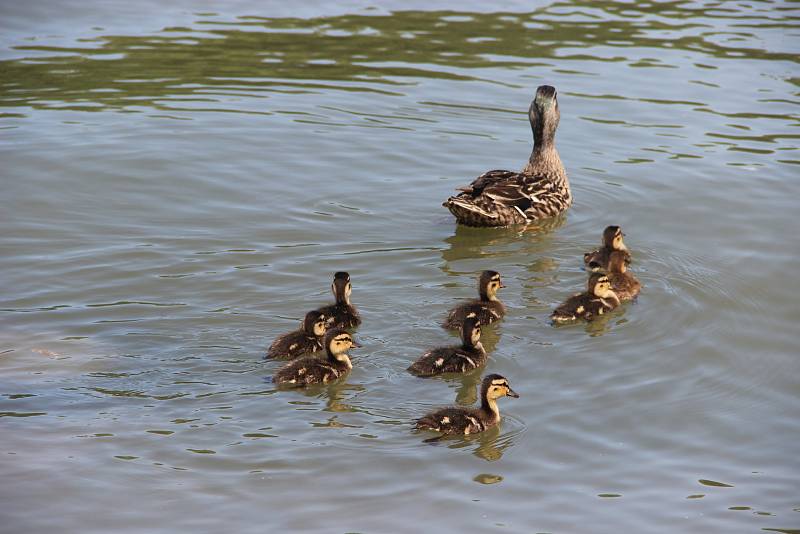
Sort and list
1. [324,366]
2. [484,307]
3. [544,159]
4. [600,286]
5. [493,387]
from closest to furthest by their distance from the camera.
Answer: [493,387] < [324,366] < [484,307] < [600,286] < [544,159]

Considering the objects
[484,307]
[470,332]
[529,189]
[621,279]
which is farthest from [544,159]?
[470,332]

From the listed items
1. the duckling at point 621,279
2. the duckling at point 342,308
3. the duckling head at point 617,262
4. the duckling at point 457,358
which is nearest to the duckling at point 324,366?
the duckling at point 457,358

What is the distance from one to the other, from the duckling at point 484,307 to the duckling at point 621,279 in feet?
2.89

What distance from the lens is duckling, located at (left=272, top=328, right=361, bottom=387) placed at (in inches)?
310

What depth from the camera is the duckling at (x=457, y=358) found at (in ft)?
26.8

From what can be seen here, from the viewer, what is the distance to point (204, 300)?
364 inches

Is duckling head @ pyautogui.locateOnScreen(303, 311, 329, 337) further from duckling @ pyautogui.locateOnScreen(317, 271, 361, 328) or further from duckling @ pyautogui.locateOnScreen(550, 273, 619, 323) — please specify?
duckling @ pyautogui.locateOnScreen(550, 273, 619, 323)

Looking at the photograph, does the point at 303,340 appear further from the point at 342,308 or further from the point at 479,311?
the point at 479,311

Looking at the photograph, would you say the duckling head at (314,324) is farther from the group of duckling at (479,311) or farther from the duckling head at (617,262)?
the duckling head at (617,262)

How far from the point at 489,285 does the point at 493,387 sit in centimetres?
170

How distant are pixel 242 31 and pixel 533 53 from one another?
3.90 meters

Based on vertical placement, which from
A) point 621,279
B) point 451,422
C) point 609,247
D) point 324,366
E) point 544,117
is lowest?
point 451,422

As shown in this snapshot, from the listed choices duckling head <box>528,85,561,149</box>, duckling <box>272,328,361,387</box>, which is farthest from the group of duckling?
duckling head <box>528,85,561,149</box>

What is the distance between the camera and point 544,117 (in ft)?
39.8
